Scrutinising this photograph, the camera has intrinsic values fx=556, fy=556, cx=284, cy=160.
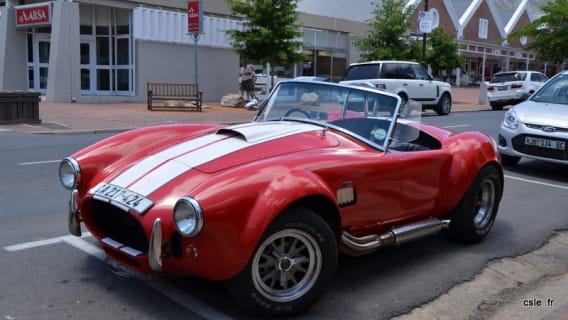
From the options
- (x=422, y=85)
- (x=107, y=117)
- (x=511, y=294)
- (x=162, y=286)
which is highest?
(x=422, y=85)

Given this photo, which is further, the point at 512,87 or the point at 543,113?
the point at 512,87

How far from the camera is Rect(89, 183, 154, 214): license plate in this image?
10.6ft

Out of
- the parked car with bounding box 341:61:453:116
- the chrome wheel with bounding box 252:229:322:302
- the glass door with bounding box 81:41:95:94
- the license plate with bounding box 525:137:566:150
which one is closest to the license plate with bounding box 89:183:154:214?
the chrome wheel with bounding box 252:229:322:302

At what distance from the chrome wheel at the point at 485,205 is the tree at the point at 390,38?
21.2 m

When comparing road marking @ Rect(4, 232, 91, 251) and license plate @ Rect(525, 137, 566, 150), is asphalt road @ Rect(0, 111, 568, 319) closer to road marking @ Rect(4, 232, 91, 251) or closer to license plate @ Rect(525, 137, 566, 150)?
road marking @ Rect(4, 232, 91, 251)

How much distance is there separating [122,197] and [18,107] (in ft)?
41.8

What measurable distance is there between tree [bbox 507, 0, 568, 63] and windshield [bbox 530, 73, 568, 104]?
24736mm

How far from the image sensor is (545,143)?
794cm

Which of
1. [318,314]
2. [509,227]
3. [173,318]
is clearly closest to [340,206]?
[318,314]

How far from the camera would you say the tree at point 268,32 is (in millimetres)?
20938

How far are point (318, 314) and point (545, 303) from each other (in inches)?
64.4

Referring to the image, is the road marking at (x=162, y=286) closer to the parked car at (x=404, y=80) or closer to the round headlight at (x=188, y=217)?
the round headlight at (x=188, y=217)

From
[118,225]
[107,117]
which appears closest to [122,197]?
[118,225]

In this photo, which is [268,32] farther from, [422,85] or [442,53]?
[442,53]
